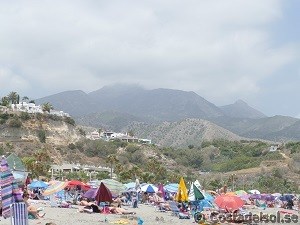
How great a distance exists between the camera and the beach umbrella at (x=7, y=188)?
13.9 meters

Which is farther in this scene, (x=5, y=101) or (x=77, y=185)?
(x=5, y=101)

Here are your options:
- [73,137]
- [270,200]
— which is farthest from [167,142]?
[270,200]

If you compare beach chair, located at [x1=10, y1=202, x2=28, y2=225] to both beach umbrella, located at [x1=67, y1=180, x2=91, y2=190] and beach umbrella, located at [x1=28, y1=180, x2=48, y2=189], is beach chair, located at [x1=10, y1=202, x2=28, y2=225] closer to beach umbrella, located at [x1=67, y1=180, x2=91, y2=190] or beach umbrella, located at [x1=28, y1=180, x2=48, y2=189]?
beach umbrella, located at [x1=67, y1=180, x2=91, y2=190]

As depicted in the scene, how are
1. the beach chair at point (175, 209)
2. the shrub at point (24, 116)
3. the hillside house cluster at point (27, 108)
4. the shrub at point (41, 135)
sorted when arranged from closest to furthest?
the beach chair at point (175, 209), the shrub at point (41, 135), the shrub at point (24, 116), the hillside house cluster at point (27, 108)

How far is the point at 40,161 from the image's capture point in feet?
188

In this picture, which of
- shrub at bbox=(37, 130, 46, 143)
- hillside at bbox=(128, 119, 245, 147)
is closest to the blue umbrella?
shrub at bbox=(37, 130, 46, 143)

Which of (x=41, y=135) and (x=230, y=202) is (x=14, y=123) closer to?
(x=41, y=135)

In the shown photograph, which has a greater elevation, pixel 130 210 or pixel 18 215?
pixel 18 215

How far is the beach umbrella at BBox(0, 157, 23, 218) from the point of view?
45.5 feet

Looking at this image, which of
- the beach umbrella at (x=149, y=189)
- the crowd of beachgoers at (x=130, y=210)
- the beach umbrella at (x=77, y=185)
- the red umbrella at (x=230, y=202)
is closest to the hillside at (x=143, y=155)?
the beach umbrella at (x=149, y=189)

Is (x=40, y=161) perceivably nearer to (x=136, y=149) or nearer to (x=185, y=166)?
(x=136, y=149)

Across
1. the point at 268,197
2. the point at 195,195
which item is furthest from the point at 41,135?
the point at 195,195

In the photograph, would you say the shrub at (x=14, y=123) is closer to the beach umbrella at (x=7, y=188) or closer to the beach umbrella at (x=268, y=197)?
the beach umbrella at (x=268, y=197)

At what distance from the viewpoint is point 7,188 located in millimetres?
13930
